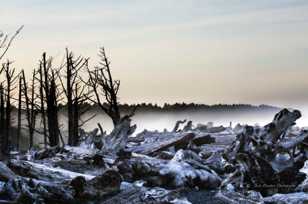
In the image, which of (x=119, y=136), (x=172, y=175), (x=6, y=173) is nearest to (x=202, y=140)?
(x=119, y=136)

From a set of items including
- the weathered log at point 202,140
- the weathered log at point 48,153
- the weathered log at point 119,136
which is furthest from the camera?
the weathered log at point 202,140

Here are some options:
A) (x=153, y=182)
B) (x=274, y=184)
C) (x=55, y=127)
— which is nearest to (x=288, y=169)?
(x=274, y=184)

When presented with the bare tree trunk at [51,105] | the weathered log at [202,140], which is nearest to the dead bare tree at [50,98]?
the bare tree trunk at [51,105]

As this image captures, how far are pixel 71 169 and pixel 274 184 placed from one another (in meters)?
4.86

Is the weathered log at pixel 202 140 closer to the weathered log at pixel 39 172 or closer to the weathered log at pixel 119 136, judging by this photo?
the weathered log at pixel 119 136

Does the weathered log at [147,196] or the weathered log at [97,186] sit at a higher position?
the weathered log at [97,186]

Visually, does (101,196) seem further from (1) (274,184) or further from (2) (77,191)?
(1) (274,184)

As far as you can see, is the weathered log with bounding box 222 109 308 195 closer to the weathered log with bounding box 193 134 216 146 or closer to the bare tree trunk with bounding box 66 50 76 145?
the weathered log with bounding box 193 134 216 146

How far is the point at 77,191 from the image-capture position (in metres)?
12.1

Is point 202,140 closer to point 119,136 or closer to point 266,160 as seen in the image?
point 119,136

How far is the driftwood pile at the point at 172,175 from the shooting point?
39.5ft

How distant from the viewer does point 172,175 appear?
13.7m

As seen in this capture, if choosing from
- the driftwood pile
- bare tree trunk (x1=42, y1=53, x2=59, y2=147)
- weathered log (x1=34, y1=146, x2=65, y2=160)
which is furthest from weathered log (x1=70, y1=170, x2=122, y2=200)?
bare tree trunk (x1=42, y1=53, x2=59, y2=147)

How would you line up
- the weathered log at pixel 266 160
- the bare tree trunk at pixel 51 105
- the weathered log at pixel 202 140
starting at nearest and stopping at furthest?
the weathered log at pixel 266 160 < the weathered log at pixel 202 140 < the bare tree trunk at pixel 51 105
